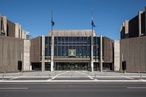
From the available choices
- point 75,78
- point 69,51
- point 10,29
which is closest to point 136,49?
point 69,51

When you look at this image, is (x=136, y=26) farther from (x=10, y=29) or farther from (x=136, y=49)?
(x=10, y=29)

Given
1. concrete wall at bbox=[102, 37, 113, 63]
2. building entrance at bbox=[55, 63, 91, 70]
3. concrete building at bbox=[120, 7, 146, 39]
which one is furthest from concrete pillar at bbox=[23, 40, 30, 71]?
concrete building at bbox=[120, 7, 146, 39]

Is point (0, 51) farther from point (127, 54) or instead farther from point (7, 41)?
point (127, 54)

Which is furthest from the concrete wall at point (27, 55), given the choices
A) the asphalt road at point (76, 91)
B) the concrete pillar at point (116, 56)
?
the asphalt road at point (76, 91)

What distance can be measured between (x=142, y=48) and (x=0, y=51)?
35612 millimetres

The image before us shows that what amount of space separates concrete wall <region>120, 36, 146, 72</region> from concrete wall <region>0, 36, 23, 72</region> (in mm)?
28453

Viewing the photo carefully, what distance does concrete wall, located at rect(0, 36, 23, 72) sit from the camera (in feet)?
208

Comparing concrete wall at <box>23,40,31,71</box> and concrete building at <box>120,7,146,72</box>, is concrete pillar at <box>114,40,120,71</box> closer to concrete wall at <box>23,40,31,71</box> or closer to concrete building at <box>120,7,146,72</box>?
concrete building at <box>120,7,146,72</box>

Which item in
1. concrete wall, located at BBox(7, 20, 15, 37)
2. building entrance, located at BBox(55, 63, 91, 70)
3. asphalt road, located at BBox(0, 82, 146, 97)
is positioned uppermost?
concrete wall, located at BBox(7, 20, 15, 37)

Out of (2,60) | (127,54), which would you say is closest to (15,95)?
(2,60)

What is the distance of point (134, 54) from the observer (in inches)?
2516

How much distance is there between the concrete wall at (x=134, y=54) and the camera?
61772mm

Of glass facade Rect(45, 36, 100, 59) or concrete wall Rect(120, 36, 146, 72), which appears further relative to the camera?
glass facade Rect(45, 36, 100, 59)

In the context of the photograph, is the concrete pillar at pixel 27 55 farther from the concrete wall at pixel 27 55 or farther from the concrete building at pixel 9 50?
the concrete building at pixel 9 50
